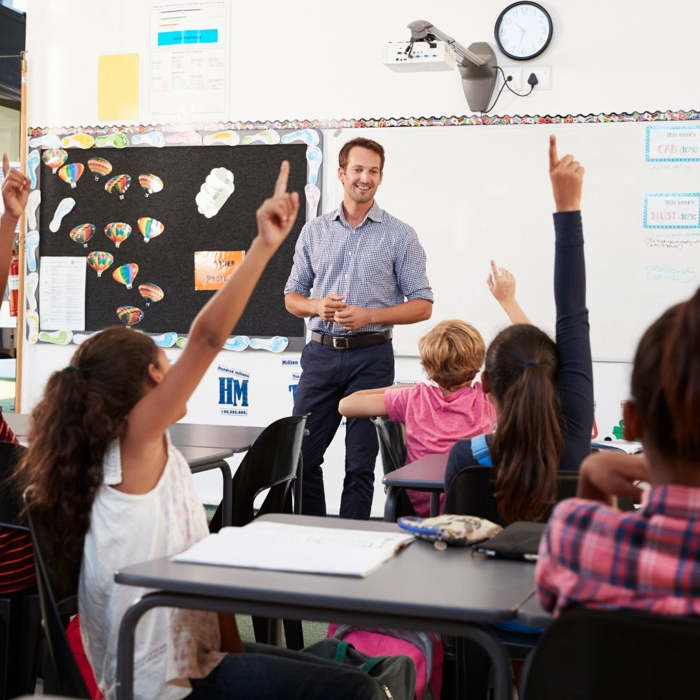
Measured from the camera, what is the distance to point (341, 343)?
434 centimetres

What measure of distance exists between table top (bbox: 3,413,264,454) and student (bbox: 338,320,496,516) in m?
0.48

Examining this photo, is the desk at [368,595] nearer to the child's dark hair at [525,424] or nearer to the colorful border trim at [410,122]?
the child's dark hair at [525,424]

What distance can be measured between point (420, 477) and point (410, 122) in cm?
315

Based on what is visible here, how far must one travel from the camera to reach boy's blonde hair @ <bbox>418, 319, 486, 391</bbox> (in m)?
3.03

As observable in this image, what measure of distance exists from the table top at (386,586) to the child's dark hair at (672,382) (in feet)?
0.91

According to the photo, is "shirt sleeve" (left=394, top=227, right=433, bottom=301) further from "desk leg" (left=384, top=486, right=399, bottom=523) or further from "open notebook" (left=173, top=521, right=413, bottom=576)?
"open notebook" (left=173, top=521, right=413, bottom=576)

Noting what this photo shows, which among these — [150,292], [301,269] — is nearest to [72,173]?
[150,292]

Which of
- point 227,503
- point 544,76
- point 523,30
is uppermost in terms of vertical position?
point 523,30

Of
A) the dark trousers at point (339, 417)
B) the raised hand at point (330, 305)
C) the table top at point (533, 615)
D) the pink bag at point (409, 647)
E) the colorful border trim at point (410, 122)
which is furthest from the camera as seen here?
the colorful border trim at point (410, 122)

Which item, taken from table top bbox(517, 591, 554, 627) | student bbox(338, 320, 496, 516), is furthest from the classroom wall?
table top bbox(517, 591, 554, 627)

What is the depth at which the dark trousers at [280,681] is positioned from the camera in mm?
1575

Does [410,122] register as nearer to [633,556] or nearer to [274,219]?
[274,219]

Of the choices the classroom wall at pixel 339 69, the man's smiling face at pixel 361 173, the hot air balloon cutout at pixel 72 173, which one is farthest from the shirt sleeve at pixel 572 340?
the hot air balloon cutout at pixel 72 173

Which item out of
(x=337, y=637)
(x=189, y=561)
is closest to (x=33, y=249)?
(x=337, y=637)
